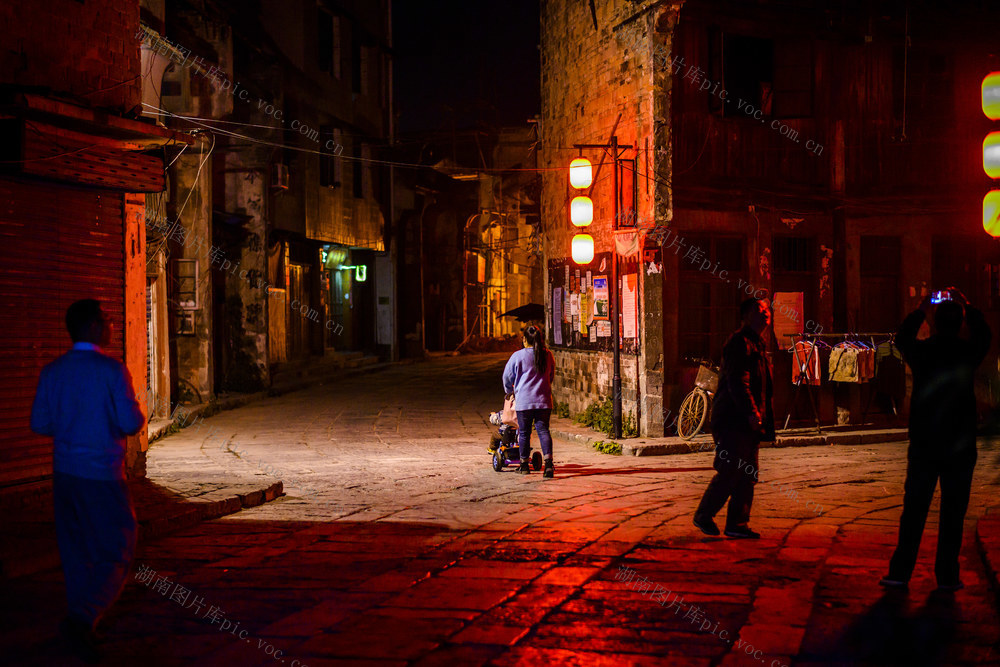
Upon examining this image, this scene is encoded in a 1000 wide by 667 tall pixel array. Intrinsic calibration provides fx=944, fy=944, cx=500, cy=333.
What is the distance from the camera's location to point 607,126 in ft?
54.4

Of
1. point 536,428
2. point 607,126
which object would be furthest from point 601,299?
point 536,428

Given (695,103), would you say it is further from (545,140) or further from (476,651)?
(476,651)

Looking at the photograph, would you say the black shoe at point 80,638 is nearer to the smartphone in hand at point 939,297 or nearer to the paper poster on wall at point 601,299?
the smartphone in hand at point 939,297

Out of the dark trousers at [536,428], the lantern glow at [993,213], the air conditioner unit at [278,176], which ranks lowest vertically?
the dark trousers at [536,428]

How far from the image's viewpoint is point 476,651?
5.20m

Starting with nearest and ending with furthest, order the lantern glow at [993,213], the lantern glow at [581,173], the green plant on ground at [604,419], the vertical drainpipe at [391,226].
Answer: the lantern glow at [993,213]
the green plant on ground at [604,419]
the lantern glow at [581,173]
the vertical drainpipe at [391,226]

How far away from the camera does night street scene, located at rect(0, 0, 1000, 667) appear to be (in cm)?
566

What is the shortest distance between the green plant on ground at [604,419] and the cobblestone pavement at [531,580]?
3148 mm

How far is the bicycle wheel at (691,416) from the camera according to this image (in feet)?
48.5

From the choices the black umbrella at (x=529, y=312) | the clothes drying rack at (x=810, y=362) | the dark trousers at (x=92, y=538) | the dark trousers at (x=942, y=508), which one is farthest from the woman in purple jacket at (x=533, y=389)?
the black umbrella at (x=529, y=312)

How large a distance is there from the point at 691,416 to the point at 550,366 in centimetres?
408

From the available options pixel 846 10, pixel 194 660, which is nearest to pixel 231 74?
pixel 846 10

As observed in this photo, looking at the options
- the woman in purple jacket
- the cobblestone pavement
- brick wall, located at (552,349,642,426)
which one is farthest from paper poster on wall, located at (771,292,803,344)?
the woman in purple jacket

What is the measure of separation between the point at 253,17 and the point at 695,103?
47.6 feet
